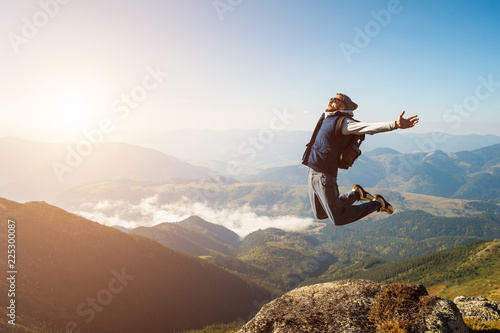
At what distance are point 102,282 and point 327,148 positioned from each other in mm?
155106

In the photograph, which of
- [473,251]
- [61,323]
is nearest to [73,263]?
[61,323]

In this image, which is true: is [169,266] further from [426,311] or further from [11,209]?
[426,311]

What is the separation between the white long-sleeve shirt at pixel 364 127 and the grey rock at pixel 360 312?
655 cm

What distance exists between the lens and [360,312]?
31.5 ft

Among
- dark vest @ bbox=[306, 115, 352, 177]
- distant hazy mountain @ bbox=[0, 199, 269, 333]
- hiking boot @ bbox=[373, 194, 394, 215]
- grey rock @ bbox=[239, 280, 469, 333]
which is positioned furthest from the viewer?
distant hazy mountain @ bbox=[0, 199, 269, 333]

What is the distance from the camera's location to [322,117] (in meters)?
9.21

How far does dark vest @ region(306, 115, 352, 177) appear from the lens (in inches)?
330

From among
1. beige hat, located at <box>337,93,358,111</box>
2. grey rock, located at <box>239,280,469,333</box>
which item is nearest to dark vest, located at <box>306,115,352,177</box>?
beige hat, located at <box>337,93,358,111</box>

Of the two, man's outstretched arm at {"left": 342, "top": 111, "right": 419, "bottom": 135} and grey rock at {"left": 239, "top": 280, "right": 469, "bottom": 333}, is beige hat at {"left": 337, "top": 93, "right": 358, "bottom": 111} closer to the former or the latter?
man's outstretched arm at {"left": 342, "top": 111, "right": 419, "bottom": 135}

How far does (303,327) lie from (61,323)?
121402mm

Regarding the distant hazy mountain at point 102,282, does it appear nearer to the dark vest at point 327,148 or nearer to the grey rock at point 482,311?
the grey rock at point 482,311

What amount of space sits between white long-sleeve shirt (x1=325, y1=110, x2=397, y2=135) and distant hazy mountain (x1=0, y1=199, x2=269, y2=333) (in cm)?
11234

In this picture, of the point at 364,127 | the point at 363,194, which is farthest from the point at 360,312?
the point at 364,127

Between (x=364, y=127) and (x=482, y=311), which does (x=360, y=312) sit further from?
(x=482, y=311)
